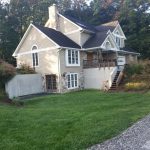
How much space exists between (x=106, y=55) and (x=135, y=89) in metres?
11.7

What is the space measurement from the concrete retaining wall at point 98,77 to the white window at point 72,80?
1.23 m

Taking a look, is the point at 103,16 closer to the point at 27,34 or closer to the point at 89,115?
the point at 27,34

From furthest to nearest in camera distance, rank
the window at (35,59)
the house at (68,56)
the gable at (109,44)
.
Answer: the gable at (109,44) → the window at (35,59) → the house at (68,56)

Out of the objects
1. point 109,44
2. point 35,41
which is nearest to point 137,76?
point 109,44

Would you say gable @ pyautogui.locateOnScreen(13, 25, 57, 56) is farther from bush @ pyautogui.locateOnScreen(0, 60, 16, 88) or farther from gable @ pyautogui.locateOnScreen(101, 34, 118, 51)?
gable @ pyautogui.locateOnScreen(101, 34, 118, 51)

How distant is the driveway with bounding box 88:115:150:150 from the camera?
8.61 metres

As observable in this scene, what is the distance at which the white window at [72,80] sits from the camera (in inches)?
1128

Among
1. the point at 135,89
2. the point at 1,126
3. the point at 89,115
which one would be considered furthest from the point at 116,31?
the point at 1,126

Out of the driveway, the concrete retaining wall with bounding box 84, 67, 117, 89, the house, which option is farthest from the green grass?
the house

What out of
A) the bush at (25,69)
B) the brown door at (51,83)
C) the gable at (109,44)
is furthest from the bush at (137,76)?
the bush at (25,69)

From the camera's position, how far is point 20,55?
31969 millimetres

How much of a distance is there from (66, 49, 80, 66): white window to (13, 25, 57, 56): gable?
6.08 ft

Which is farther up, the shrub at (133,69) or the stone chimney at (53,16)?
the stone chimney at (53,16)

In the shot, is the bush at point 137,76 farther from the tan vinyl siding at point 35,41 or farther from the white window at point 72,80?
the tan vinyl siding at point 35,41
